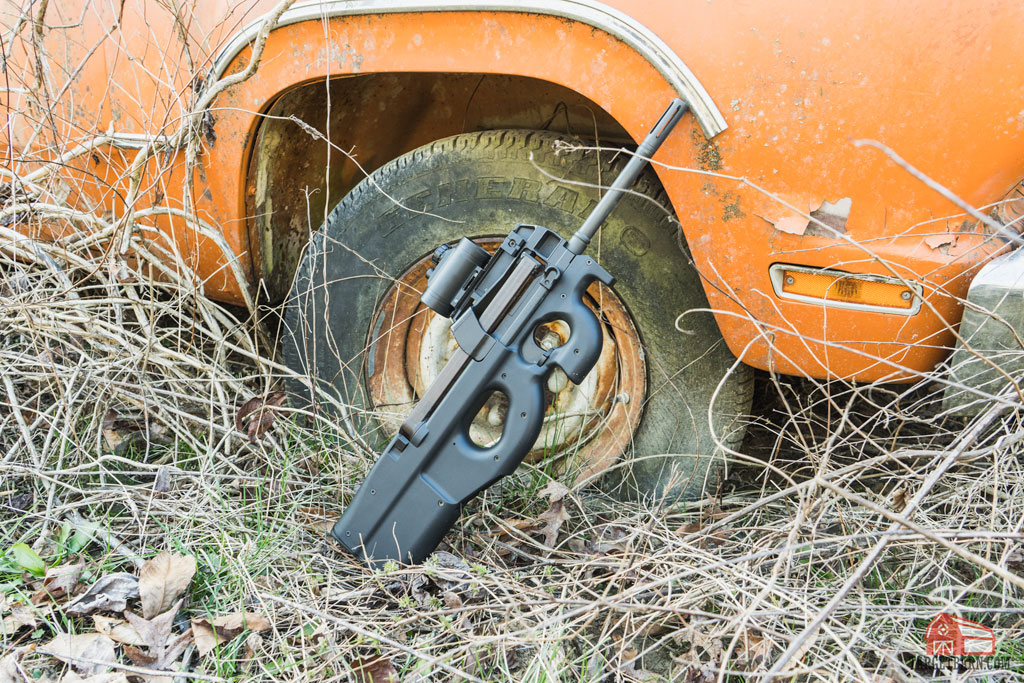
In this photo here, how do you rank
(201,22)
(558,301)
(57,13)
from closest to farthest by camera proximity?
(558,301)
(201,22)
(57,13)

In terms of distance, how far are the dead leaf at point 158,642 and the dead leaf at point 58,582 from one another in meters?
0.17

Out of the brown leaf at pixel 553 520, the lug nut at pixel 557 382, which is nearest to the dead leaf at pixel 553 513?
the brown leaf at pixel 553 520

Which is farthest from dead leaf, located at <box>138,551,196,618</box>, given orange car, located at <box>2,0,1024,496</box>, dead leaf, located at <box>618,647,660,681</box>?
dead leaf, located at <box>618,647,660,681</box>

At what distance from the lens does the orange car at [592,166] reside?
1312mm

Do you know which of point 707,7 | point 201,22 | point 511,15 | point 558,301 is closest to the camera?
point 707,7

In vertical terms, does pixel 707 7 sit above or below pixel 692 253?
above

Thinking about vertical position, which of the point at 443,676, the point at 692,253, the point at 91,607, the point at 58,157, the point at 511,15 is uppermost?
the point at 511,15

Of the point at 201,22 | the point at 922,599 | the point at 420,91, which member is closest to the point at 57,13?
the point at 201,22

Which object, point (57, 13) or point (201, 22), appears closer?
point (201, 22)

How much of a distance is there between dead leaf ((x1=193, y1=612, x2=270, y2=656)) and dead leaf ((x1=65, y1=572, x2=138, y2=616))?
0.18 m

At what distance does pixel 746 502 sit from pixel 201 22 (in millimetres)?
1664

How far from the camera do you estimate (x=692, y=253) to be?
1521 millimetres

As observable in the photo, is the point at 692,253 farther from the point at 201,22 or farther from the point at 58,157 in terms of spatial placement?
the point at 58,157

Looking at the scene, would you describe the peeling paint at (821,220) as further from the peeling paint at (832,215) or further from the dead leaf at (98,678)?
the dead leaf at (98,678)
